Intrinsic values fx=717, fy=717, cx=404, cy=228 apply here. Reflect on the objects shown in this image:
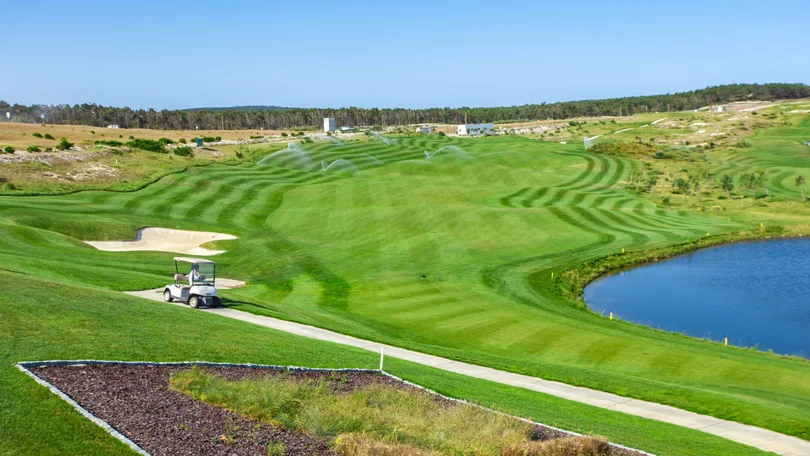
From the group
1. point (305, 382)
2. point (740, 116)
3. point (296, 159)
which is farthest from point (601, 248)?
point (740, 116)

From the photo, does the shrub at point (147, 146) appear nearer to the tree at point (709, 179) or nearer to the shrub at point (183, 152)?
the shrub at point (183, 152)

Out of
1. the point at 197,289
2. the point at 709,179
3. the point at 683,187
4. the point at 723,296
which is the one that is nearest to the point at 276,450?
the point at 197,289

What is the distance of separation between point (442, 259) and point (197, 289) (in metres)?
21.9

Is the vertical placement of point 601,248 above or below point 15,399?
below

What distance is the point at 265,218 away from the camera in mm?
63688

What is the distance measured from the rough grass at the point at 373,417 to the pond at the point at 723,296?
2414 centimetres

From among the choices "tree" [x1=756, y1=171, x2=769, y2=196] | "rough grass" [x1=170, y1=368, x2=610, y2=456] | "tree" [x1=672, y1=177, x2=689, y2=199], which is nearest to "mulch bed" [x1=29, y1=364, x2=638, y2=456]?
"rough grass" [x1=170, y1=368, x2=610, y2=456]

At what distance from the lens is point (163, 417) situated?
13.8 m

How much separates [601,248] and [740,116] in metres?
152

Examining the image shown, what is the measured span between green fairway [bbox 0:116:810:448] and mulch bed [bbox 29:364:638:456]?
160 cm

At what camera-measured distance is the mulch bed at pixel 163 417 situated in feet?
41.7

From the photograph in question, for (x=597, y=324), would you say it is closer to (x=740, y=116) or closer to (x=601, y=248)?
(x=601, y=248)

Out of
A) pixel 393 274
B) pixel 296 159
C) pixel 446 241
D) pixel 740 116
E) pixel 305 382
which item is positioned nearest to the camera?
pixel 305 382

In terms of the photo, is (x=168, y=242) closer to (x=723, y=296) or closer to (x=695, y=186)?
(x=723, y=296)
